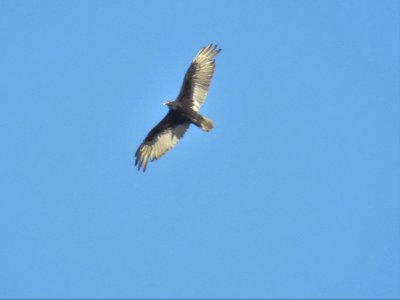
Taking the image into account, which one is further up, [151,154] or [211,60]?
[211,60]

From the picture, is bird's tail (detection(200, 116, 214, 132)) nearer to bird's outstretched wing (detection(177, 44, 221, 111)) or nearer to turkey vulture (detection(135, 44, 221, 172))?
turkey vulture (detection(135, 44, 221, 172))

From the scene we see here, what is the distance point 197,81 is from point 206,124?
1364 millimetres

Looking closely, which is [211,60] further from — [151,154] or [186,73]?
[151,154]

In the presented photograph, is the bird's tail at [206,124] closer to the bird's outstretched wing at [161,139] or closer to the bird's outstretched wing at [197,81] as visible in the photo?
the bird's outstretched wing at [197,81]

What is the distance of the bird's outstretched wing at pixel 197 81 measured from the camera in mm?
27922

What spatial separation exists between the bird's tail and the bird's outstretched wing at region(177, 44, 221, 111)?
541mm

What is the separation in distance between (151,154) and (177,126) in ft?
3.79

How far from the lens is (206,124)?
27.5 metres

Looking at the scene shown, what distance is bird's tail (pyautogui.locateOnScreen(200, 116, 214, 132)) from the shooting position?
2742 centimetres

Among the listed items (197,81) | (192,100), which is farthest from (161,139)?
(197,81)

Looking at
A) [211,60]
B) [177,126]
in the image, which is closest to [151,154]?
[177,126]

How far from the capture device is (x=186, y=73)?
2798cm

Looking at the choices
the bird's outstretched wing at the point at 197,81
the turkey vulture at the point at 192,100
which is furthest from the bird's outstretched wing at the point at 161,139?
the bird's outstretched wing at the point at 197,81

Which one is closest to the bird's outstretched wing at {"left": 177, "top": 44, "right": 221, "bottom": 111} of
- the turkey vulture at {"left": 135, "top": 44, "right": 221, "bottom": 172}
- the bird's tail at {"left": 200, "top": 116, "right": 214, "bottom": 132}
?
the turkey vulture at {"left": 135, "top": 44, "right": 221, "bottom": 172}
